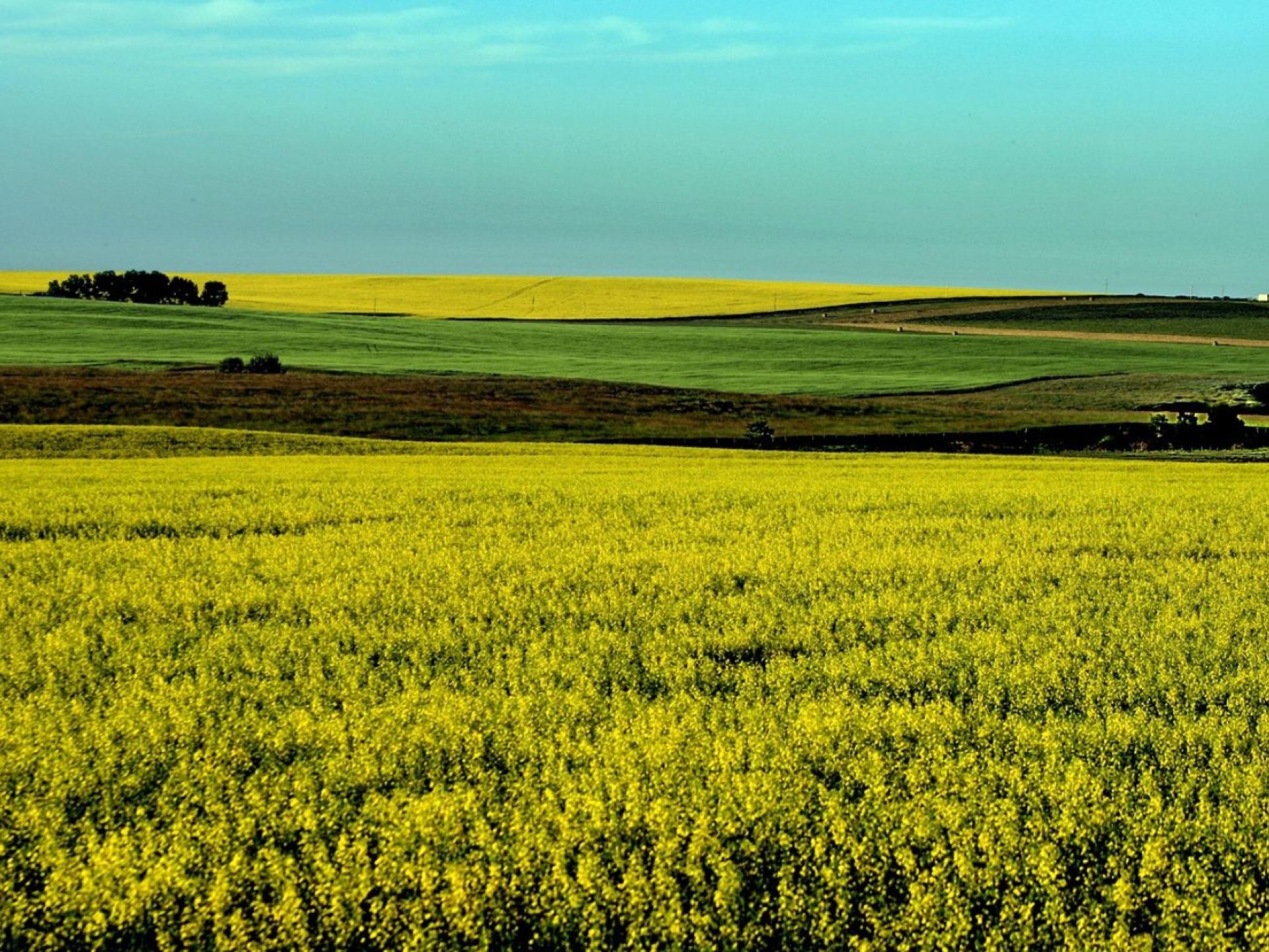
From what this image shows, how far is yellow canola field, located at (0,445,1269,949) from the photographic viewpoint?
4379 mm

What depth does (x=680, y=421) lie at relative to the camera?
138 feet

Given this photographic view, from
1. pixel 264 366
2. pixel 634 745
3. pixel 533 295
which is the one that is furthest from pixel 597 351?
pixel 634 745

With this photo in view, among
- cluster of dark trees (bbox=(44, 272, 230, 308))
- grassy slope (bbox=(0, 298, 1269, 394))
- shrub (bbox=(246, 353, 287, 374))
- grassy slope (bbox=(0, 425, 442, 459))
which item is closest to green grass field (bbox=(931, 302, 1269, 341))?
grassy slope (bbox=(0, 298, 1269, 394))

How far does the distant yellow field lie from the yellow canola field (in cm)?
8788

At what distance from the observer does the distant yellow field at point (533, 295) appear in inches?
4031

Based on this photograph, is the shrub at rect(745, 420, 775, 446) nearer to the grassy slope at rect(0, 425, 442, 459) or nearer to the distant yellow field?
the grassy slope at rect(0, 425, 442, 459)

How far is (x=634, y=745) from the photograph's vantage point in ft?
19.0

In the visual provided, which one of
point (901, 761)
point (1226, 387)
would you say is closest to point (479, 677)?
point (901, 761)

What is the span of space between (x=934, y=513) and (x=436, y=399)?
29.2m

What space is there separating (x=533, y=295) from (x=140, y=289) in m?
35.9

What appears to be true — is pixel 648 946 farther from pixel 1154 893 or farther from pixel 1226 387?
pixel 1226 387

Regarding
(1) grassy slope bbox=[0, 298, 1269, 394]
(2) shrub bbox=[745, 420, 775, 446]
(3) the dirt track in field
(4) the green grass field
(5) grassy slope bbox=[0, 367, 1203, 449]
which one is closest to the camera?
(2) shrub bbox=[745, 420, 775, 446]

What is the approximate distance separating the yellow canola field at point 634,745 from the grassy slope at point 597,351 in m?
44.4

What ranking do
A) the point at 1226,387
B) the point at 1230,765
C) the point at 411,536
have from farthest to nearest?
the point at 1226,387, the point at 411,536, the point at 1230,765
